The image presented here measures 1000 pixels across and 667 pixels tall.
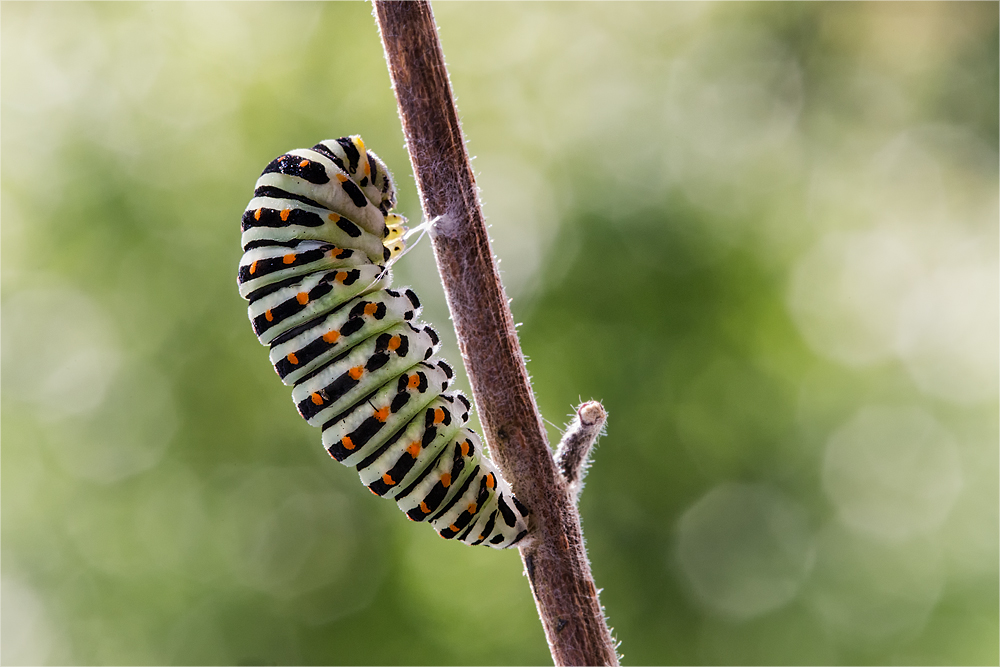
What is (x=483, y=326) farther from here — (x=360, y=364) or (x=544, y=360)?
(x=544, y=360)

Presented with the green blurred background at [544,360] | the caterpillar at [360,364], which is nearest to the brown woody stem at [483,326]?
the caterpillar at [360,364]

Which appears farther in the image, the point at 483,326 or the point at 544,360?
the point at 544,360

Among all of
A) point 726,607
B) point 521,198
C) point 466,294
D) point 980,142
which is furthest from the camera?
point 980,142

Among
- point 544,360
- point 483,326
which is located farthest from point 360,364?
point 544,360

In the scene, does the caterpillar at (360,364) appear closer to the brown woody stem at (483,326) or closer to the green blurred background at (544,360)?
the brown woody stem at (483,326)

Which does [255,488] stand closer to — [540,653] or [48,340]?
[48,340]

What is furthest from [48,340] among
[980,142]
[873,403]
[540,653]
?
[980,142]

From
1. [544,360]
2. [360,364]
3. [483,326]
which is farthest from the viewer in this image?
[544,360]
